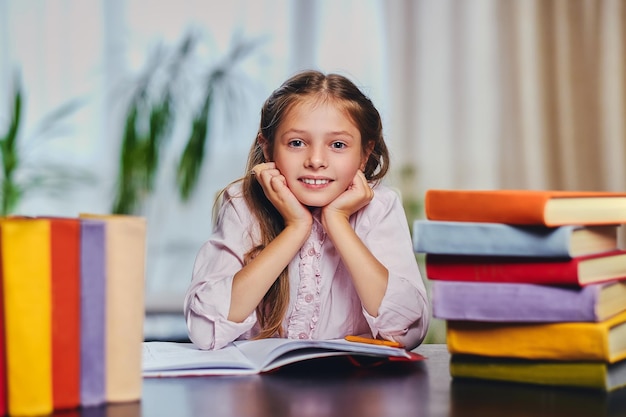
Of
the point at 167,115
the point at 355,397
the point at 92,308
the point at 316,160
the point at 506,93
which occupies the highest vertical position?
the point at 506,93

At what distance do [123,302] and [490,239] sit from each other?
15.5 inches

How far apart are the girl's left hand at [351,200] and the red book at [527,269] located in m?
0.48

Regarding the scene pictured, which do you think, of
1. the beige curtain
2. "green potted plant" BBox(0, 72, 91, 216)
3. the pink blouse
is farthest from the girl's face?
the beige curtain

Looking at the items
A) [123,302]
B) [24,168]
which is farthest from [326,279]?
[24,168]

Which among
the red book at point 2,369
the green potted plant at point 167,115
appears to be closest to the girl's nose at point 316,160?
the red book at point 2,369

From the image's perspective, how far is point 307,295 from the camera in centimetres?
163

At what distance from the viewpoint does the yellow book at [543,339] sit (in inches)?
36.7

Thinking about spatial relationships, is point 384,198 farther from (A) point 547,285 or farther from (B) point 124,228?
(B) point 124,228

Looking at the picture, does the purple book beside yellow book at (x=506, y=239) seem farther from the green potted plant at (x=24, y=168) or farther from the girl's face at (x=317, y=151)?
the green potted plant at (x=24, y=168)

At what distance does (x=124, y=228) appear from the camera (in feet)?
2.88

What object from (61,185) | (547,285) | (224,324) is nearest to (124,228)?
(547,285)

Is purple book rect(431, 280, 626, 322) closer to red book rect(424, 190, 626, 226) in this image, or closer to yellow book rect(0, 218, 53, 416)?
red book rect(424, 190, 626, 226)

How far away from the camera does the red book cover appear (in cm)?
84

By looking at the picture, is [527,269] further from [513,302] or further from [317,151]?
[317,151]
